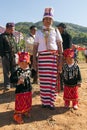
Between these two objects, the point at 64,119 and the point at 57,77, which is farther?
the point at 57,77

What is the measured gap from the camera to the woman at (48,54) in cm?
605

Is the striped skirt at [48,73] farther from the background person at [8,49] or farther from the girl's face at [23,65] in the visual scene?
the background person at [8,49]

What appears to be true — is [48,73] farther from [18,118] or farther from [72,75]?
[18,118]

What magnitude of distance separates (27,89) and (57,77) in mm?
794

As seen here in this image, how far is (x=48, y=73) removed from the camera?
6.13 metres

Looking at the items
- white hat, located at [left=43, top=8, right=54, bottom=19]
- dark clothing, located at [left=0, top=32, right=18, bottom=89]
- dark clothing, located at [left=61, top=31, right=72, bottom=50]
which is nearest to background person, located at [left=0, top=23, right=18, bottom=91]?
dark clothing, located at [left=0, top=32, right=18, bottom=89]

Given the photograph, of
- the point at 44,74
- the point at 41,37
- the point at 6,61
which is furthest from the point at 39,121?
the point at 6,61

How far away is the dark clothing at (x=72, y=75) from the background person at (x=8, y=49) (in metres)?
2.27

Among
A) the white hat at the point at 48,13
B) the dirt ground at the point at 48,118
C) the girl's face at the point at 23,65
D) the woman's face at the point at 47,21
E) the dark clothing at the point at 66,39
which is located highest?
the white hat at the point at 48,13

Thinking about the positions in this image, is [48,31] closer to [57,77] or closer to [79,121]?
[57,77]

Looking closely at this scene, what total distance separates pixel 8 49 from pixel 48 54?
2419 millimetres

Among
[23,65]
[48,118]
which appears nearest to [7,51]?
[23,65]

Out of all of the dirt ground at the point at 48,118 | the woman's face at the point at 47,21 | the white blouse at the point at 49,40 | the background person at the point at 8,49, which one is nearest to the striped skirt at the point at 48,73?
the white blouse at the point at 49,40

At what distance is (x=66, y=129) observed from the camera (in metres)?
5.41
